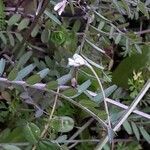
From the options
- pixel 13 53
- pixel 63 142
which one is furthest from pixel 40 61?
pixel 63 142

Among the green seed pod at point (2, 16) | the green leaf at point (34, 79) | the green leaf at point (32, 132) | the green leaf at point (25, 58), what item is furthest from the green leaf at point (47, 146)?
the green seed pod at point (2, 16)

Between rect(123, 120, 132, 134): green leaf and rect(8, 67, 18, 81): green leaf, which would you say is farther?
rect(123, 120, 132, 134): green leaf

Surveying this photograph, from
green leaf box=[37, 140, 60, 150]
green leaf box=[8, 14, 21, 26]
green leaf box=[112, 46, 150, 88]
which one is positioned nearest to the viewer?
green leaf box=[37, 140, 60, 150]

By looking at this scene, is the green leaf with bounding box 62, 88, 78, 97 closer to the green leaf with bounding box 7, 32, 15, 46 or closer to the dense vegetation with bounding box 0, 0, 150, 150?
the dense vegetation with bounding box 0, 0, 150, 150

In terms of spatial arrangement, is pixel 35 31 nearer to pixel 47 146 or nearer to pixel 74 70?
pixel 74 70

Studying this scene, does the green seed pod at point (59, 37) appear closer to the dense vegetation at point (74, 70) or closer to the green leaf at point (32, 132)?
the dense vegetation at point (74, 70)

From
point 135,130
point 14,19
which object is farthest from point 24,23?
point 135,130

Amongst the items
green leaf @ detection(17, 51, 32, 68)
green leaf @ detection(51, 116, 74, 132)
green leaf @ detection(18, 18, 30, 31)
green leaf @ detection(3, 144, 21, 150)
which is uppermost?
green leaf @ detection(18, 18, 30, 31)

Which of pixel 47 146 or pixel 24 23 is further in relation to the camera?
pixel 24 23

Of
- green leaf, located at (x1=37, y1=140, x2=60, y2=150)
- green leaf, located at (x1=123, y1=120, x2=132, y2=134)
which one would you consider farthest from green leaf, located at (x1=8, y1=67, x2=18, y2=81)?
green leaf, located at (x1=123, y1=120, x2=132, y2=134)
